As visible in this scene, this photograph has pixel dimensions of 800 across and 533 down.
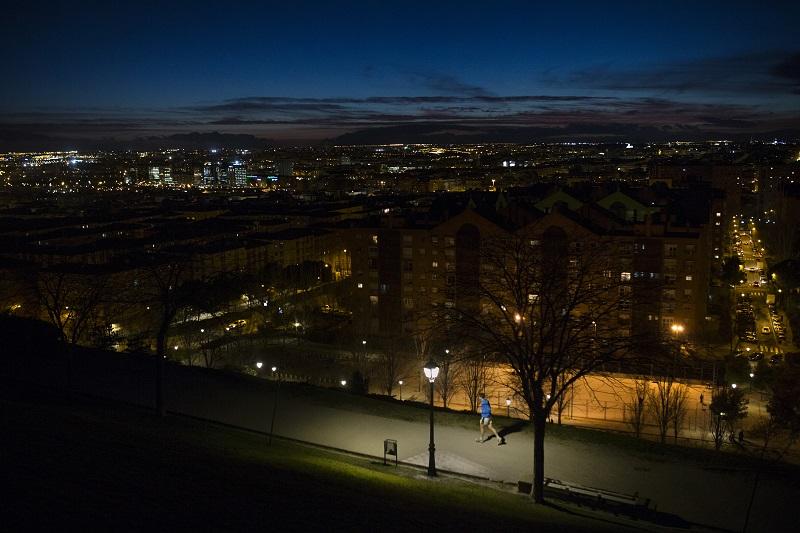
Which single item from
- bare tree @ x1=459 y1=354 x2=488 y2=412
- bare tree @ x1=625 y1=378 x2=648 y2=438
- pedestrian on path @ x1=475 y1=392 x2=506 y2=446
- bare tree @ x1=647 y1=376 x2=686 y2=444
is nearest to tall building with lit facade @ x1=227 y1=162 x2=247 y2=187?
bare tree @ x1=459 y1=354 x2=488 y2=412

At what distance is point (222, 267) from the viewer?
2160 inches

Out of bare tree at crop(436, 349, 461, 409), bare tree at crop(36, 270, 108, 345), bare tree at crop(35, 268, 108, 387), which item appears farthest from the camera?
bare tree at crop(436, 349, 461, 409)

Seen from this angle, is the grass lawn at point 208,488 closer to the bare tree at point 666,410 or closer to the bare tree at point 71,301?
the bare tree at point 71,301

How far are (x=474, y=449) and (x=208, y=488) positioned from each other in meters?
6.92

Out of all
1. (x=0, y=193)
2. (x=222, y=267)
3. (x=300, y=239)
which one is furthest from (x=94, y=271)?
(x=0, y=193)

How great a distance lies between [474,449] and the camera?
14133mm

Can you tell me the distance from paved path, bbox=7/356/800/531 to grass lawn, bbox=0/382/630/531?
1.38 m

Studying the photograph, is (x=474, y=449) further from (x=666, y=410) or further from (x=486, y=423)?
(x=666, y=410)

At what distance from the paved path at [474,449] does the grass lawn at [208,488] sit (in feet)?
4.52

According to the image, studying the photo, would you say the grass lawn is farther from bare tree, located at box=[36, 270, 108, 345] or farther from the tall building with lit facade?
the tall building with lit facade

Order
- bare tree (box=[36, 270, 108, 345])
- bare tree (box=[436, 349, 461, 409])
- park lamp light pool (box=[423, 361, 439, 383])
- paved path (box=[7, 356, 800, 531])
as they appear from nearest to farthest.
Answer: paved path (box=[7, 356, 800, 531]), park lamp light pool (box=[423, 361, 439, 383]), bare tree (box=[36, 270, 108, 345]), bare tree (box=[436, 349, 461, 409])

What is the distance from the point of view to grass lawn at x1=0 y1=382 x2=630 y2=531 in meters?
7.11

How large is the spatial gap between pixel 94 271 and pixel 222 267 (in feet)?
47.5

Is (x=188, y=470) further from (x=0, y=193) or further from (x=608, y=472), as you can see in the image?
(x=0, y=193)
